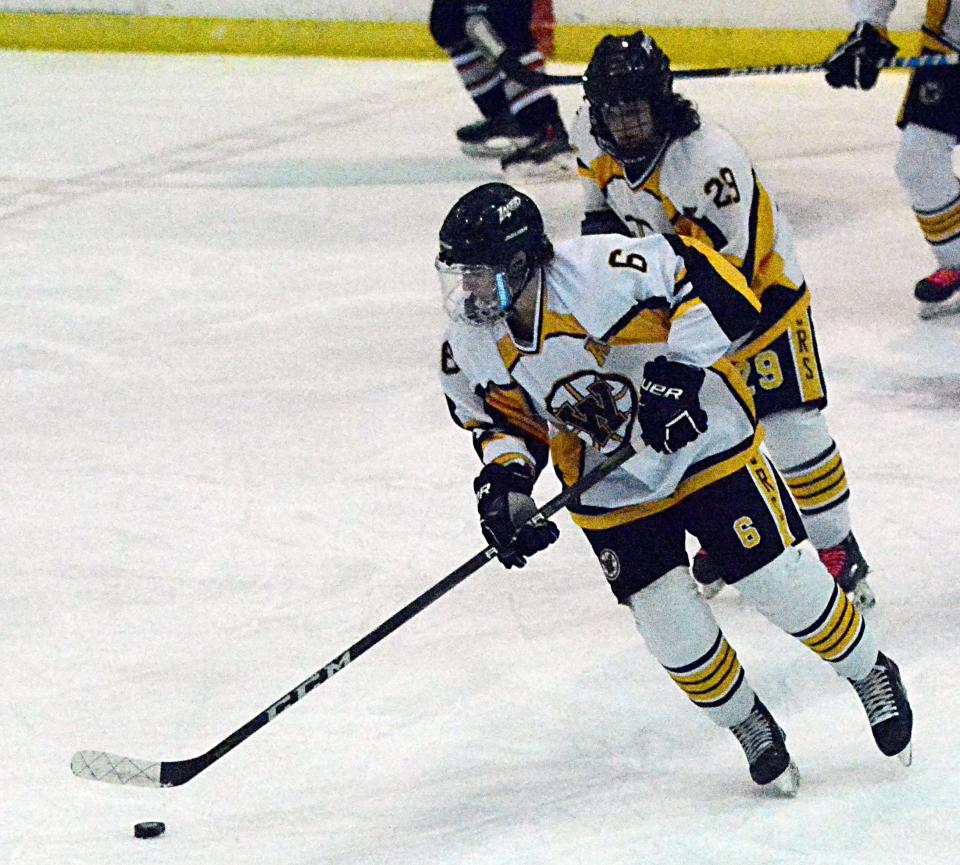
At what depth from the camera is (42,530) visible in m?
3.66

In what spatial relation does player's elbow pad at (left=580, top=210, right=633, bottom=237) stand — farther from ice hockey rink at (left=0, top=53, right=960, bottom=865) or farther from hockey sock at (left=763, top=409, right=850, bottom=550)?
ice hockey rink at (left=0, top=53, right=960, bottom=865)

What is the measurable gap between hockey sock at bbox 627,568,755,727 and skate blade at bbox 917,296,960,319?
2460mm

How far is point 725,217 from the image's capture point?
283 cm

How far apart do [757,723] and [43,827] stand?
1.10 m

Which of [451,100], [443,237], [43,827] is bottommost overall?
[451,100]

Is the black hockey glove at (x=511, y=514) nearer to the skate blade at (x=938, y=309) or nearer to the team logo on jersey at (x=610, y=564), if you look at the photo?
the team logo on jersey at (x=610, y=564)

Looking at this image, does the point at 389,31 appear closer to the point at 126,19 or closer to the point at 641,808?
the point at 126,19

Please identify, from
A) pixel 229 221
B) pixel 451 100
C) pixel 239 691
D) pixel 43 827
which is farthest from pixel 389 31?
pixel 43 827

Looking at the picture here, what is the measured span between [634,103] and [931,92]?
6.16 ft

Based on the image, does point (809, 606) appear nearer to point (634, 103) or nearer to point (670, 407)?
point (670, 407)

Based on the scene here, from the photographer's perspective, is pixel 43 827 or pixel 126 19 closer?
pixel 43 827

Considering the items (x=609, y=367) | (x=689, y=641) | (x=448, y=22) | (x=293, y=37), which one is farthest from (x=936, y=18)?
(x=293, y=37)

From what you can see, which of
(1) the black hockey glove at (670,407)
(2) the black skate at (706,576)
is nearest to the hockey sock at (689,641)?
(1) the black hockey glove at (670,407)

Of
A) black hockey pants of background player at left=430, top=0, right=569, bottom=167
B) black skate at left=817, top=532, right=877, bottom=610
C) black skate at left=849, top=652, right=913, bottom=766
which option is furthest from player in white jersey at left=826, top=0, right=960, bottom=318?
black skate at left=849, top=652, right=913, bottom=766
